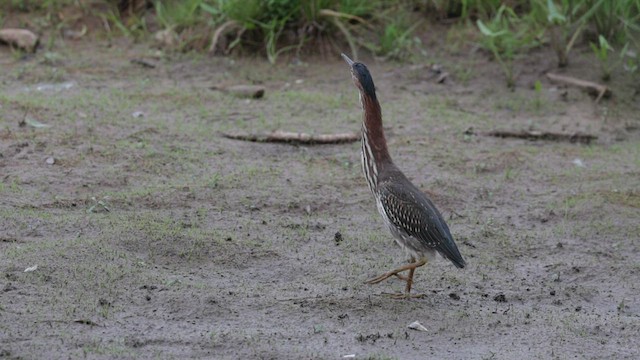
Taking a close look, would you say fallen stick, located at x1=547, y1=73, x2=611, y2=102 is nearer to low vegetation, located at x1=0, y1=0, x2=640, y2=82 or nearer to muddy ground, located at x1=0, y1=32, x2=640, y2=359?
muddy ground, located at x1=0, y1=32, x2=640, y2=359

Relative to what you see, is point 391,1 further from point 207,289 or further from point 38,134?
point 207,289

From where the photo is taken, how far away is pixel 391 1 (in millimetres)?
11047

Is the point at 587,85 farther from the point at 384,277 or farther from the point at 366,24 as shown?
the point at 384,277

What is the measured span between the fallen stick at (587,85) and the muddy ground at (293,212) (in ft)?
0.28

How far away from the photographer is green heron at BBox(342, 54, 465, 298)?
5895 mm

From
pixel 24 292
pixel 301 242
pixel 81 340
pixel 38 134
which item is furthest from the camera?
pixel 38 134

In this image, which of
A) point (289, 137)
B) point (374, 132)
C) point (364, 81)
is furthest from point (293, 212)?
point (289, 137)

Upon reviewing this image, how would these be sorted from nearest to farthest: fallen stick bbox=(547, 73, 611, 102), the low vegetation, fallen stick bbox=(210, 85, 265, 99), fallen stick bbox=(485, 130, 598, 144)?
fallen stick bbox=(485, 130, 598, 144), fallen stick bbox=(210, 85, 265, 99), fallen stick bbox=(547, 73, 611, 102), the low vegetation

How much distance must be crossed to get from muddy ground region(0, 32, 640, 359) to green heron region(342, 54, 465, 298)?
27 cm

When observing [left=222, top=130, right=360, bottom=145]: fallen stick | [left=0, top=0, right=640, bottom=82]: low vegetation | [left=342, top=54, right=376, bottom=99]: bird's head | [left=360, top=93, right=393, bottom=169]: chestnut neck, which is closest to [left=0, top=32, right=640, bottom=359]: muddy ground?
[left=222, top=130, right=360, bottom=145]: fallen stick

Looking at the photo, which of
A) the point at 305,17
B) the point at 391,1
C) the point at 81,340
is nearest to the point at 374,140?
the point at 81,340

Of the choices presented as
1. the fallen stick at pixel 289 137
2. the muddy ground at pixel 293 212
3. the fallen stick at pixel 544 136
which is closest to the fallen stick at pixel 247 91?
the muddy ground at pixel 293 212

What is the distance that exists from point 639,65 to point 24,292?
6537 mm

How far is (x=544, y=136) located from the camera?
905 cm
